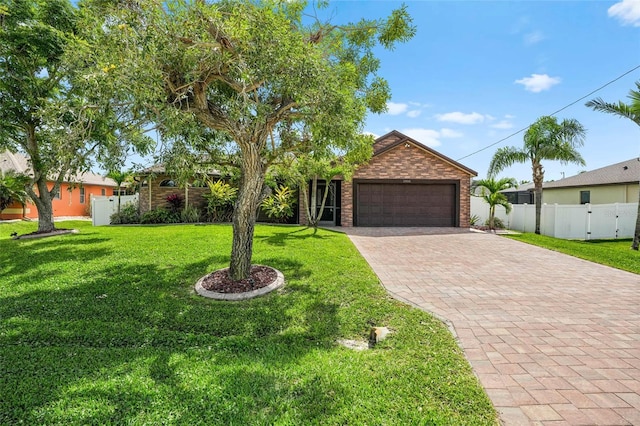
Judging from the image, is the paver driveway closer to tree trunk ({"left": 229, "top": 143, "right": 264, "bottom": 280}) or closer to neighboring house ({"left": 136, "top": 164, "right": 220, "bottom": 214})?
tree trunk ({"left": 229, "top": 143, "right": 264, "bottom": 280})

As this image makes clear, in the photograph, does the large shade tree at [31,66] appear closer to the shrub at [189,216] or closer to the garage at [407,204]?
the shrub at [189,216]

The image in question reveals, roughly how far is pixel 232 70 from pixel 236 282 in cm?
387

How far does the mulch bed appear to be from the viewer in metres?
5.89

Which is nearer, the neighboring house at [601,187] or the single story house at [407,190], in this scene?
the single story house at [407,190]

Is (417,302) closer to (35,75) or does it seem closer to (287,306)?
(287,306)

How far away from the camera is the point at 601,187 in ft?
61.1

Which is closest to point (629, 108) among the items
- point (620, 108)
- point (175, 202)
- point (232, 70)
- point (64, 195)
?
point (620, 108)

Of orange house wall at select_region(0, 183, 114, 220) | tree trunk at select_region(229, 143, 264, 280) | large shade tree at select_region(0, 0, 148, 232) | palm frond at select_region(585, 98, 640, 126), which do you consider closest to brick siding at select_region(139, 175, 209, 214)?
large shade tree at select_region(0, 0, 148, 232)

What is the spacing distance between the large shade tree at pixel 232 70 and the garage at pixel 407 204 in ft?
36.5

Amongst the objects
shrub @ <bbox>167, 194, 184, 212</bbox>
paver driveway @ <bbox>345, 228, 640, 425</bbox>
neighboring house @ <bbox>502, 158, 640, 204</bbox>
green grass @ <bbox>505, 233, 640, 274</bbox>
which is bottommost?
paver driveway @ <bbox>345, 228, 640, 425</bbox>

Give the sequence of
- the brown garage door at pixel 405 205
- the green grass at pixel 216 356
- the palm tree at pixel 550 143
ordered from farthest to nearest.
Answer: the brown garage door at pixel 405 205 → the palm tree at pixel 550 143 → the green grass at pixel 216 356

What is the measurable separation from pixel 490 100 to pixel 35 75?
66.1 ft

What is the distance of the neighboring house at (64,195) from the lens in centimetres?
2092

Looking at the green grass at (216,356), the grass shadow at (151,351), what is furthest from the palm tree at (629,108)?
the grass shadow at (151,351)
